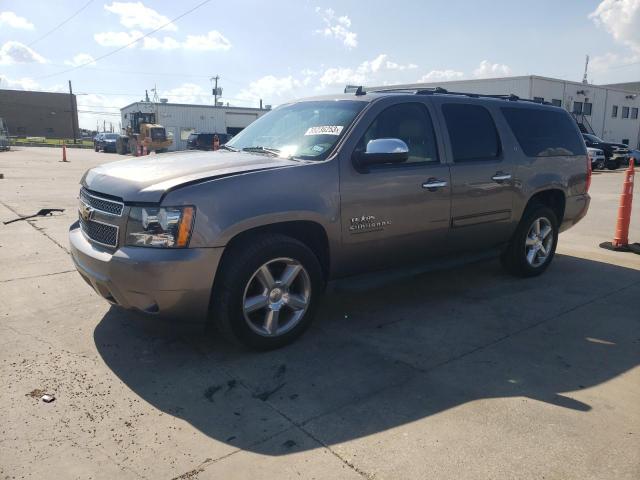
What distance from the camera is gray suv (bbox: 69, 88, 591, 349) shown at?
3.34 m

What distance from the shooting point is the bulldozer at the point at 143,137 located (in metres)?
33.8

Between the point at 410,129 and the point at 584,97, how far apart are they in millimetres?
40288

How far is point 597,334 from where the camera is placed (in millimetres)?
4285

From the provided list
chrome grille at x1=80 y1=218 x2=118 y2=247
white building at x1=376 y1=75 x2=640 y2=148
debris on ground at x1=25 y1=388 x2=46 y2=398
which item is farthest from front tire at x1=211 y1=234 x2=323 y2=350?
white building at x1=376 y1=75 x2=640 y2=148

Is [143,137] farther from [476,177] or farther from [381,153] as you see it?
[381,153]

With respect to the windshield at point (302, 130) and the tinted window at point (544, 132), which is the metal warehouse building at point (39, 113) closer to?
the windshield at point (302, 130)

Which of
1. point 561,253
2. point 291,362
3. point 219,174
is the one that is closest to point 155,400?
point 291,362

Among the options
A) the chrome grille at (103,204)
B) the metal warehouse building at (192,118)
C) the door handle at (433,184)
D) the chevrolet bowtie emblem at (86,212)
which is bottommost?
the chevrolet bowtie emblem at (86,212)

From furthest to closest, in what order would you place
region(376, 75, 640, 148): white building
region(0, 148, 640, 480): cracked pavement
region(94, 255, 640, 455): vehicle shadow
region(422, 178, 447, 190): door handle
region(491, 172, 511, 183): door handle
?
region(376, 75, 640, 148): white building → region(491, 172, 511, 183): door handle → region(422, 178, 447, 190): door handle → region(94, 255, 640, 455): vehicle shadow → region(0, 148, 640, 480): cracked pavement

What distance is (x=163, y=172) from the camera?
11.8 ft

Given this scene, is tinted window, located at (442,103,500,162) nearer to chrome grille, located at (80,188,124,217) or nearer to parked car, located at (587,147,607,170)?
chrome grille, located at (80,188,124,217)

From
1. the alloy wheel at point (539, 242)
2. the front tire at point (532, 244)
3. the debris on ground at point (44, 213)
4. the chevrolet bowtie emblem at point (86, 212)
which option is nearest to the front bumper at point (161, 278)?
the chevrolet bowtie emblem at point (86, 212)

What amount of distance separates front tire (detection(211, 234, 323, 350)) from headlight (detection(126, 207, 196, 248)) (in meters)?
0.39

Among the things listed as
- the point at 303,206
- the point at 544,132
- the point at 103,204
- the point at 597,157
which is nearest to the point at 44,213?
the point at 103,204
